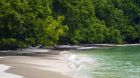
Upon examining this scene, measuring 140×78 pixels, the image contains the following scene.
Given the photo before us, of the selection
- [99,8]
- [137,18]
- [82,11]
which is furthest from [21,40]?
[137,18]

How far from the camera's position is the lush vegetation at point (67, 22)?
4962cm

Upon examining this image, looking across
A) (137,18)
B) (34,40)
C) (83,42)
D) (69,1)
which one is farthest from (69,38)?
(137,18)

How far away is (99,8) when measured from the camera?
92.6m

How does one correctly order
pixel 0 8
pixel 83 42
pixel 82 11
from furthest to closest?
pixel 83 42, pixel 82 11, pixel 0 8

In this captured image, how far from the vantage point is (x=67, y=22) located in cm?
7362

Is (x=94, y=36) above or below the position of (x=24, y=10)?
below

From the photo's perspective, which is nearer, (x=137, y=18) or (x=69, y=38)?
(x=69, y=38)

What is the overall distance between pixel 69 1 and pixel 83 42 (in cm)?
1294

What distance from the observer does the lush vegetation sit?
49.6 meters

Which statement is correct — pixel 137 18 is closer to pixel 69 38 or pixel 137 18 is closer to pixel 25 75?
pixel 69 38

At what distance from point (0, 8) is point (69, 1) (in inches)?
1016

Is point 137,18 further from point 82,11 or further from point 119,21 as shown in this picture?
point 82,11

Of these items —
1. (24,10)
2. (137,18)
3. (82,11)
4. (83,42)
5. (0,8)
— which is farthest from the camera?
(137,18)

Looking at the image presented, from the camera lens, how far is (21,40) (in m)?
50.5
